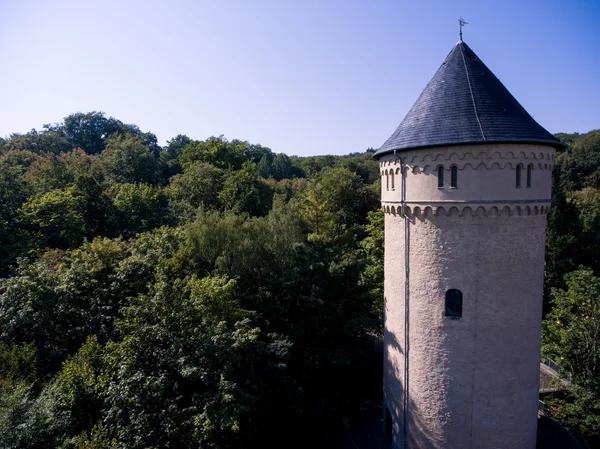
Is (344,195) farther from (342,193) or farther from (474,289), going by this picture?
(474,289)

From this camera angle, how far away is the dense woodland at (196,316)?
470 inches

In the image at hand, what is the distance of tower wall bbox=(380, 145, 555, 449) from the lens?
37.3ft

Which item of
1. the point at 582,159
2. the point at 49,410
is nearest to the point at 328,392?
the point at 49,410

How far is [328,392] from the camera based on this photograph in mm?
20234

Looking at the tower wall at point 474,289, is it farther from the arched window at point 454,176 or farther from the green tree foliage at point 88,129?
the green tree foliage at point 88,129

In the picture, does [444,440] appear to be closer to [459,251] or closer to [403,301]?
[403,301]

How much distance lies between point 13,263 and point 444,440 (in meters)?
26.5

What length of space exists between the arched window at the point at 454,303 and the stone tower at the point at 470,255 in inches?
1.2

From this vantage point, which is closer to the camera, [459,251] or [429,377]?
[459,251]

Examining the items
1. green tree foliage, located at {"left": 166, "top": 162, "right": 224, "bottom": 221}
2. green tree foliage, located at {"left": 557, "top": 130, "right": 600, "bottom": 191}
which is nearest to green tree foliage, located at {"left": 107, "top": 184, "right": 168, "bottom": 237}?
green tree foliage, located at {"left": 166, "top": 162, "right": 224, "bottom": 221}

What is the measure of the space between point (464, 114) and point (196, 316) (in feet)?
40.7

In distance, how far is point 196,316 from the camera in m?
14.9

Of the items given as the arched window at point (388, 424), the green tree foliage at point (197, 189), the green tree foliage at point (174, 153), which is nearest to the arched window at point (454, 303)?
the arched window at point (388, 424)

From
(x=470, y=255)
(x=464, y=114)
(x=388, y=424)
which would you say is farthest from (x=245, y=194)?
(x=470, y=255)
